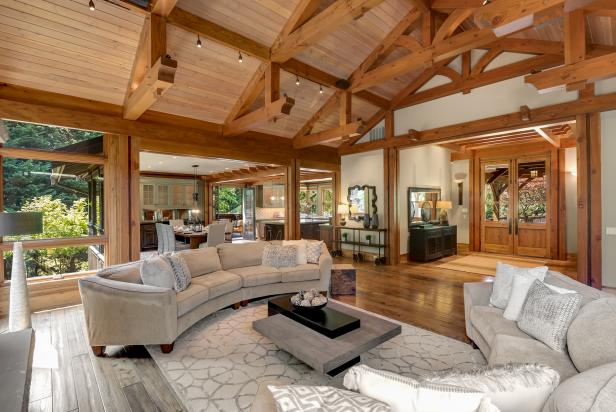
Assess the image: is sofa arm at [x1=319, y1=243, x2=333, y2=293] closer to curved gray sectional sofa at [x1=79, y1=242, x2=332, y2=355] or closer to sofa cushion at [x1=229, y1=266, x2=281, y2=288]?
curved gray sectional sofa at [x1=79, y1=242, x2=332, y2=355]

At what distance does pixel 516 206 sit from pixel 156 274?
8.78 metres

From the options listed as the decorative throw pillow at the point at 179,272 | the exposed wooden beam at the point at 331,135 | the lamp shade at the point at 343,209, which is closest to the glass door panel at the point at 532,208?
the lamp shade at the point at 343,209

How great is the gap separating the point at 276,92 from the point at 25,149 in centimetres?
355

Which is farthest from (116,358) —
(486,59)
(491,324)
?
(486,59)

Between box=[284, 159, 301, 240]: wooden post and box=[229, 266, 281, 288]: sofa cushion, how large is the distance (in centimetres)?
272

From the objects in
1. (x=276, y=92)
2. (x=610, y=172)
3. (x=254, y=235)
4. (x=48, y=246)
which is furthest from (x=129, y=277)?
(x=254, y=235)

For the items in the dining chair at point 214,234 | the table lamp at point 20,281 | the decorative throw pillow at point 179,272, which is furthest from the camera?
the dining chair at point 214,234

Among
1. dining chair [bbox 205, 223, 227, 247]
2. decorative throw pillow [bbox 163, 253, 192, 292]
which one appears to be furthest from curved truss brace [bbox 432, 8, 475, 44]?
dining chair [bbox 205, 223, 227, 247]

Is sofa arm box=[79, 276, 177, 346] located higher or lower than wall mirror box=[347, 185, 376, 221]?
lower

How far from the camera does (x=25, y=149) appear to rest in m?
4.02

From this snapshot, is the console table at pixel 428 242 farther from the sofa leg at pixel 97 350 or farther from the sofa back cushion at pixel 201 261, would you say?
the sofa leg at pixel 97 350

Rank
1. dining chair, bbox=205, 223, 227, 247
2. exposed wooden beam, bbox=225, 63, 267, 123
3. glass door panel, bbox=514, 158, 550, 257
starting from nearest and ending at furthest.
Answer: exposed wooden beam, bbox=225, 63, 267, 123 < dining chair, bbox=205, 223, 227, 247 < glass door panel, bbox=514, 158, 550, 257

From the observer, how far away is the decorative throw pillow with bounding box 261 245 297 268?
4.61m

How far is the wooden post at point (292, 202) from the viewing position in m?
7.12
